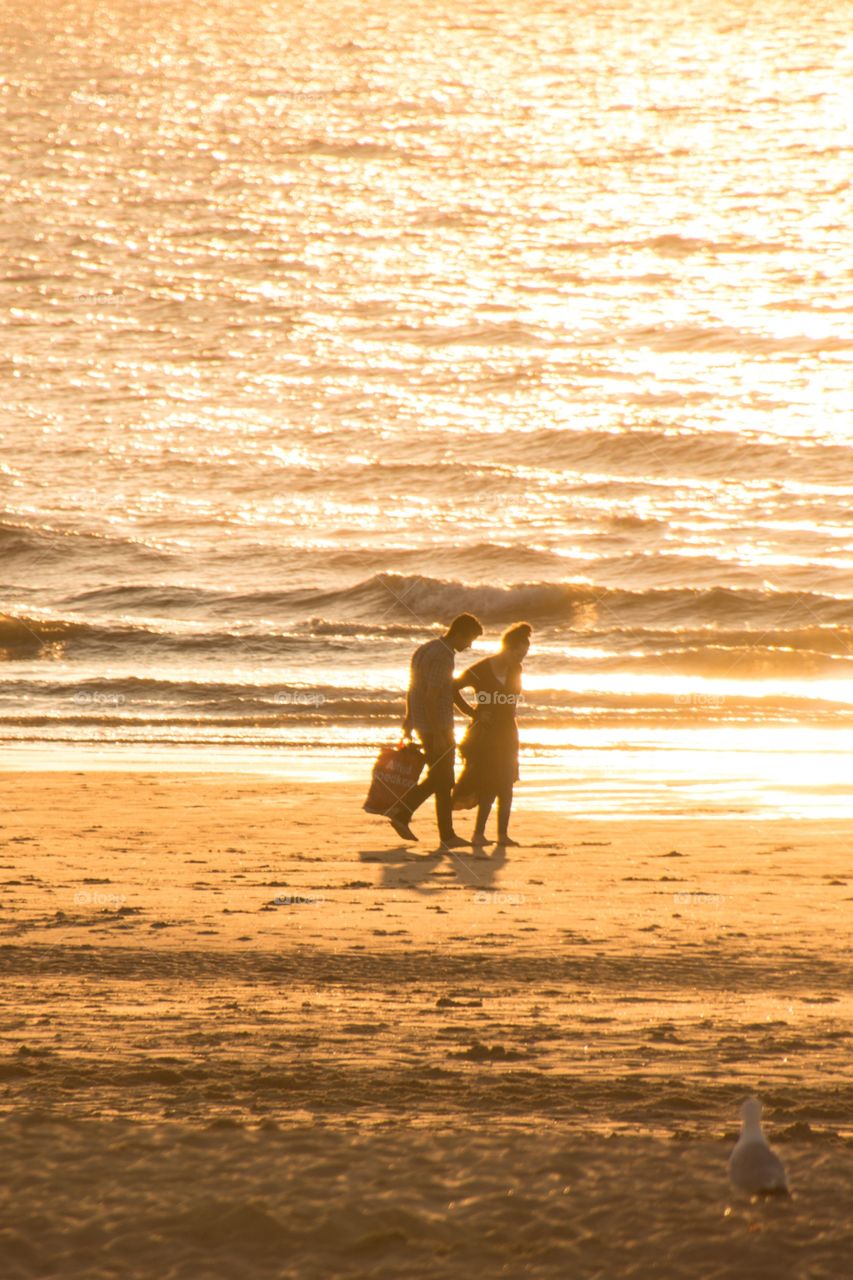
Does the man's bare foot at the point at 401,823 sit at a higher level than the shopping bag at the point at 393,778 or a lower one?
lower

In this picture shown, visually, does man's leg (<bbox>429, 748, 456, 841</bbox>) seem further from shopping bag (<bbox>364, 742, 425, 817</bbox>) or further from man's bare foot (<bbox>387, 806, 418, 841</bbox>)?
man's bare foot (<bbox>387, 806, 418, 841</bbox>)

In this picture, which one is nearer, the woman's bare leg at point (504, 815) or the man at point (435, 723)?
the man at point (435, 723)

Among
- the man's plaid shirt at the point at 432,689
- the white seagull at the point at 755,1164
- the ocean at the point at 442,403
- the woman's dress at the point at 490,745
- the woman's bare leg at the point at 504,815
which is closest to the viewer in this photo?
the white seagull at the point at 755,1164

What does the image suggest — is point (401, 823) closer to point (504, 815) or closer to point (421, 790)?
point (421, 790)

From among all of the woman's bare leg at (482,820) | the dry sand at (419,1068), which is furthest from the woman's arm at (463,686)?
the dry sand at (419,1068)

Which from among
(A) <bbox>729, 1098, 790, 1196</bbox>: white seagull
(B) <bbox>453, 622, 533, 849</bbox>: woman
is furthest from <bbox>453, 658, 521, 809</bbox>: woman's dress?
(A) <bbox>729, 1098, 790, 1196</bbox>: white seagull

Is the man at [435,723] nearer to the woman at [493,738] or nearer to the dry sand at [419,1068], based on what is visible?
the woman at [493,738]

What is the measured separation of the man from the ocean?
2.40 meters

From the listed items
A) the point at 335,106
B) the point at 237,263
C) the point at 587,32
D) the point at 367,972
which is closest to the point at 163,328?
the point at 237,263

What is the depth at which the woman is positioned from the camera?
31.3 ft

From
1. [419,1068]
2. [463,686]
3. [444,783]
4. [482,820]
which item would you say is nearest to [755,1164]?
[419,1068]

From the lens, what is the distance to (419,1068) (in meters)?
4.65

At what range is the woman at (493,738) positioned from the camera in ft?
31.3

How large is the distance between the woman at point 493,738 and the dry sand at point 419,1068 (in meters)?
1.03
